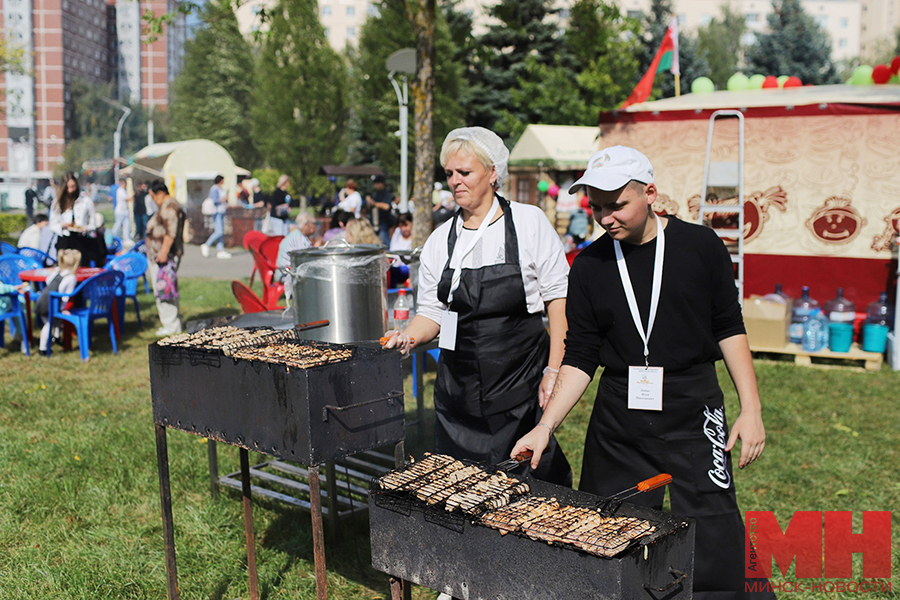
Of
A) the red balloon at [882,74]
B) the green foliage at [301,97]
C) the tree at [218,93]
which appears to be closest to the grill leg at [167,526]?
the red balloon at [882,74]

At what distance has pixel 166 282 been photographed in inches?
381

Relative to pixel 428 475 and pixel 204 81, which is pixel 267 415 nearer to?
pixel 428 475

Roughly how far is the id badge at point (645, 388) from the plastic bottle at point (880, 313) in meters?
6.87

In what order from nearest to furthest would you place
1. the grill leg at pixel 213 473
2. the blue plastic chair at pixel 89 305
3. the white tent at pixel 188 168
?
the grill leg at pixel 213 473 < the blue plastic chair at pixel 89 305 < the white tent at pixel 188 168

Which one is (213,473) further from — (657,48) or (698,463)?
(657,48)

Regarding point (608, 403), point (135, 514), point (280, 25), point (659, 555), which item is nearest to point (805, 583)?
point (608, 403)

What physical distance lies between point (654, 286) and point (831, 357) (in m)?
6.76

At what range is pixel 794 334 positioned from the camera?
855cm

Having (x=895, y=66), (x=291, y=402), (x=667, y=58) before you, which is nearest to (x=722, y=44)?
(x=667, y=58)

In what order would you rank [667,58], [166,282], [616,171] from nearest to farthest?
[616,171] → [166,282] → [667,58]

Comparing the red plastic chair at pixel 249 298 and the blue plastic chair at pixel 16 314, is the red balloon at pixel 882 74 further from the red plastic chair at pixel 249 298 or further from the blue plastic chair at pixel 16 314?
the blue plastic chair at pixel 16 314

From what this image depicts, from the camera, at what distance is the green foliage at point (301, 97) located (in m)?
37.5

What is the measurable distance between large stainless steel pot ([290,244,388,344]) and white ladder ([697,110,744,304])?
558cm

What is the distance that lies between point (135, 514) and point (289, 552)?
1.09 metres
